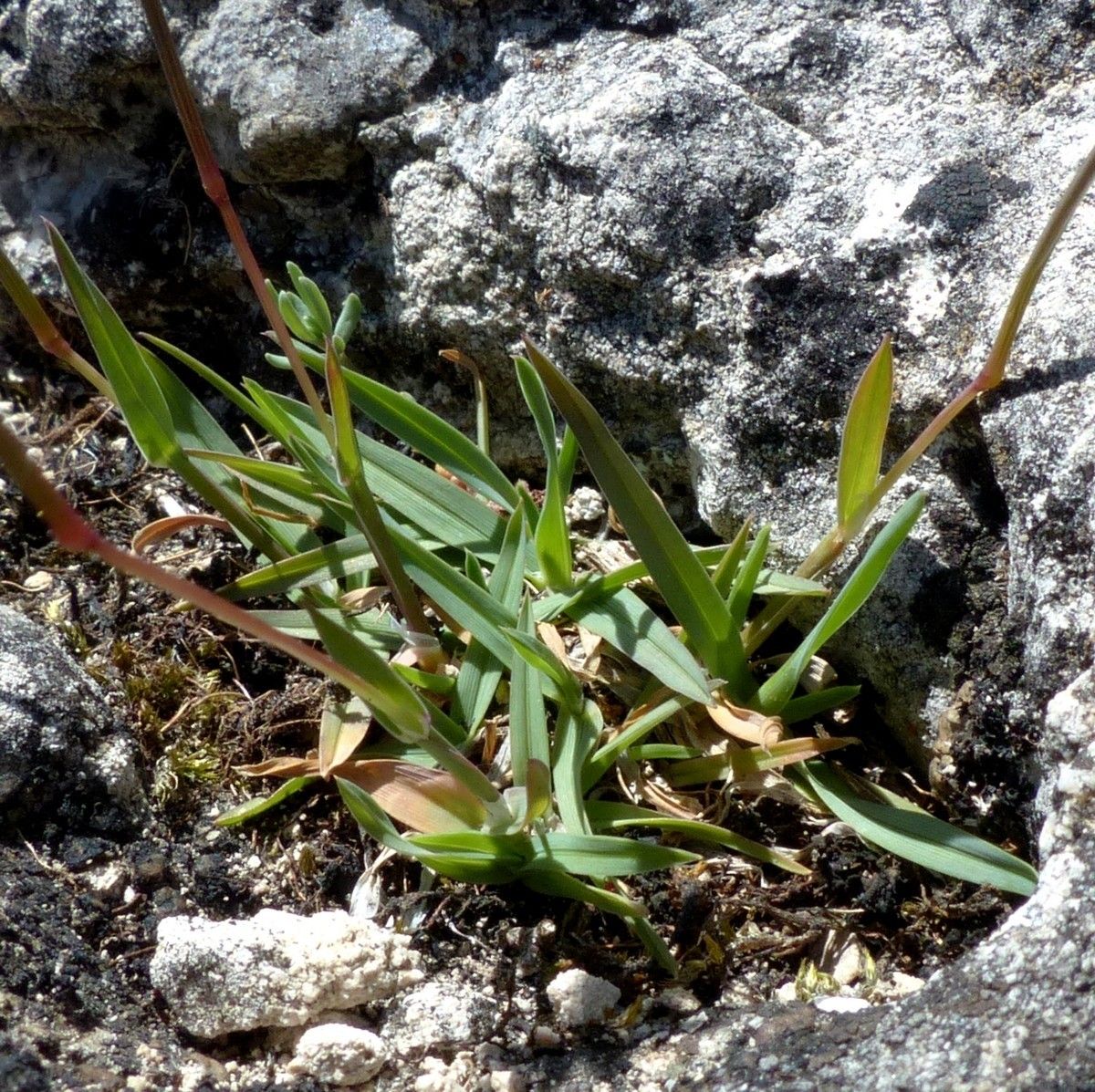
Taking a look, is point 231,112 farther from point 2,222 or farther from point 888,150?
point 888,150

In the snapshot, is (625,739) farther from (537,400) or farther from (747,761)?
(537,400)

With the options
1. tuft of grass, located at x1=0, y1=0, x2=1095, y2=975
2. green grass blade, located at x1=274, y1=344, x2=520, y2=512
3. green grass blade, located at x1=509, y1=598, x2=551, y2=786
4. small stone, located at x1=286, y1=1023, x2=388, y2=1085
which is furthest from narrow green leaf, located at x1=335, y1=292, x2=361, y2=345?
small stone, located at x1=286, y1=1023, x2=388, y2=1085

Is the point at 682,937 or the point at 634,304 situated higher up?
the point at 634,304

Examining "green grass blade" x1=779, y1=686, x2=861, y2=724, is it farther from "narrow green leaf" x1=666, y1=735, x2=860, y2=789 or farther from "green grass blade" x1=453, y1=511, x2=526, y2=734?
"green grass blade" x1=453, y1=511, x2=526, y2=734

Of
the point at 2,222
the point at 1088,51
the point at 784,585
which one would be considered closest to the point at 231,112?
the point at 2,222

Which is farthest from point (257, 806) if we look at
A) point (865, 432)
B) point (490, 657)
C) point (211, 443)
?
point (865, 432)

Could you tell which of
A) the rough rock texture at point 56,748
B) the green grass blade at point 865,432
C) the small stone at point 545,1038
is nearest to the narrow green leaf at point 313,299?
the rough rock texture at point 56,748

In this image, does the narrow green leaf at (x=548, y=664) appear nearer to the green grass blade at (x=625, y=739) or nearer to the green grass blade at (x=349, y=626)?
the green grass blade at (x=625, y=739)
